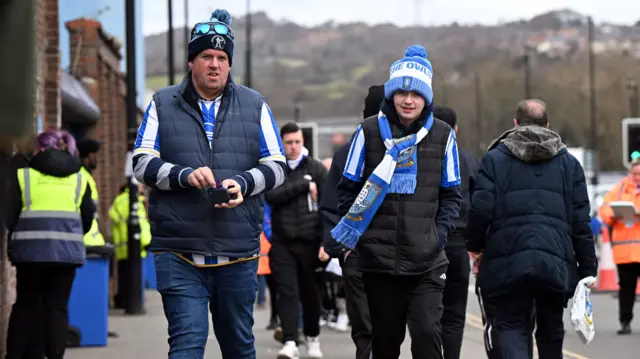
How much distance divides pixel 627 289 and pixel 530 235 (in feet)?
22.1

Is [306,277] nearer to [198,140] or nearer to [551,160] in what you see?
[551,160]

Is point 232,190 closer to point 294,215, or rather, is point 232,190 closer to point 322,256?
point 322,256

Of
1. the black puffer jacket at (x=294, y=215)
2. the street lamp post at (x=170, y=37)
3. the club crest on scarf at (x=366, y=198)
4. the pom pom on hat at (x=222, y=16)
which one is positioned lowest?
the black puffer jacket at (x=294, y=215)

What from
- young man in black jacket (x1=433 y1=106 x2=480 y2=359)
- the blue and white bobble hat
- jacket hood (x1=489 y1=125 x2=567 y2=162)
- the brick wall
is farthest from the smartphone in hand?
the brick wall

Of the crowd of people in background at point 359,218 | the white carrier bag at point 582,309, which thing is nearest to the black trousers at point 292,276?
the crowd of people in background at point 359,218

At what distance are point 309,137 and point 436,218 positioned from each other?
542 inches

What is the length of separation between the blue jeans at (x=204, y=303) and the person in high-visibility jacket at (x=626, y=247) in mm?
7850

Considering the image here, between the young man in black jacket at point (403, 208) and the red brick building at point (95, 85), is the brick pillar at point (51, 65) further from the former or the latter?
the young man in black jacket at point (403, 208)

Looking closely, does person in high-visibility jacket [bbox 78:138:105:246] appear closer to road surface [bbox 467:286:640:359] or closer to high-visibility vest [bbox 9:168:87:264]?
high-visibility vest [bbox 9:168:87:264]

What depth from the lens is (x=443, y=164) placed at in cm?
604

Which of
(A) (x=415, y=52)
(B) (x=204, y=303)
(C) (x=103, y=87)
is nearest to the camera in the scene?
(B) (x=204, y=303)

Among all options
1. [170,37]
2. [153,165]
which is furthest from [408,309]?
[170,37]

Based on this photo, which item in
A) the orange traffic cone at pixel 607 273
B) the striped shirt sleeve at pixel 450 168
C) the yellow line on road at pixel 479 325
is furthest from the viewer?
the orange traffic cone at pixel 607 273

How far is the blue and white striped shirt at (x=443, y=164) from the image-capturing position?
6.04 metres
